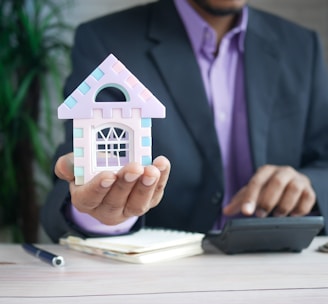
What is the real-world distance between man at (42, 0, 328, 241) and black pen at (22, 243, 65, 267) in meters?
0.10

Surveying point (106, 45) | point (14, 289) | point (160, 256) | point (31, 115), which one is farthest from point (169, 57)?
point (31, 115)

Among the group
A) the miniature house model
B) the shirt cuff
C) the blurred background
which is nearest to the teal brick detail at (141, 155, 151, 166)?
the miniature house model

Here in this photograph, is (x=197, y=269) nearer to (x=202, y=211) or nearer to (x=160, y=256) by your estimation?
(x=160, y=256)

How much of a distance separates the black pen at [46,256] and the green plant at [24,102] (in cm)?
98

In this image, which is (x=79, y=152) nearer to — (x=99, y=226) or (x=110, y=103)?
(x=110, y=103)

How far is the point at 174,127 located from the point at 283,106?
0.30 m

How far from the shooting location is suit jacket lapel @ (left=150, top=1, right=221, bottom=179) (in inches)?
47.1

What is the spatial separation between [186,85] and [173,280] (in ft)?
1.82

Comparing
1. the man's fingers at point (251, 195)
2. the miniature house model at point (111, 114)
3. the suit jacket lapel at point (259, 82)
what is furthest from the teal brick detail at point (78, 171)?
the suit jacket lapel at point (259, 82)

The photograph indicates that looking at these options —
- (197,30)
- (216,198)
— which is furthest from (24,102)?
(216,198)

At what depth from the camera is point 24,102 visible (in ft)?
6.33

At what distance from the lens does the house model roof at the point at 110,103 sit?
2.15 feet

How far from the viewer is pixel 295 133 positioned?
4.43 ft

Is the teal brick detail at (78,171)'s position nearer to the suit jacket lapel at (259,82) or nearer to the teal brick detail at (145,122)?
the teal brick detail at (145,122)
